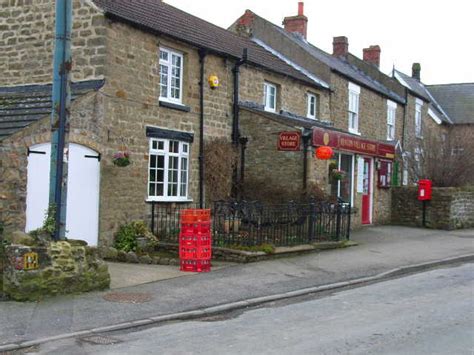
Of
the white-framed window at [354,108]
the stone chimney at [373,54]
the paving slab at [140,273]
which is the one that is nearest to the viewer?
the paving slab at [140,273]

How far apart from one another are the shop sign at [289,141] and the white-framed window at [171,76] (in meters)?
3.31

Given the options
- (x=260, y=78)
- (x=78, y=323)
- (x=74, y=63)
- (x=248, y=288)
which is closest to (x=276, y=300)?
(x=248, y=288)

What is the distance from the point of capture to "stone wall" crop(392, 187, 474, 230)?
2139 centimetres

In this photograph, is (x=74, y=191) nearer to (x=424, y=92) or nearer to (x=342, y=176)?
(x=342, y=176)

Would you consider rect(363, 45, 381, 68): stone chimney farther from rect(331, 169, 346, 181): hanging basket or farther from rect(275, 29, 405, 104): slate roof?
rect(331, 169, 346, 181): hanging basket

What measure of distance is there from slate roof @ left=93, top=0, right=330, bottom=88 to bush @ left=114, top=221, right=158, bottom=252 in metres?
4.79

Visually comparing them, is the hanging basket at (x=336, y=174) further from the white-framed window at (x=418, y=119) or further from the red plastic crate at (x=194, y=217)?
the white-framed window at (x=418, y=119)

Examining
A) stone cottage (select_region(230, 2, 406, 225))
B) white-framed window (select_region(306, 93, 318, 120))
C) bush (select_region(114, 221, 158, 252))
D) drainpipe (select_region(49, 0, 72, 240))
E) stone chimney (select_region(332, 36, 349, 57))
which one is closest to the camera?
drainpipe (select_region(49, 0, 72, 240))

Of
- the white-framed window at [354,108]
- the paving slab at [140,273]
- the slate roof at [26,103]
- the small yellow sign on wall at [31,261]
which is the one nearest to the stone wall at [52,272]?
the small yellow sign on wall at [31,261]

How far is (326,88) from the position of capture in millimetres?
21906

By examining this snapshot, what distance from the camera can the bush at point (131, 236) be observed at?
1320cm

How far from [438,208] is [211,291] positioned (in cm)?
1439

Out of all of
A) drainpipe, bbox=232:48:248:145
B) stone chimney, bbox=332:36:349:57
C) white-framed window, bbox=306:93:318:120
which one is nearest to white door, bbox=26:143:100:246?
drainpipe, bbox=232:48:248:145

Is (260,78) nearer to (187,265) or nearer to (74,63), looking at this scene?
(74,63)
